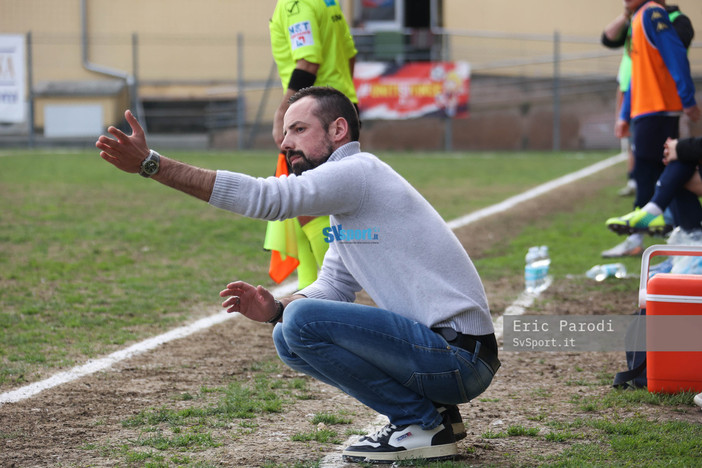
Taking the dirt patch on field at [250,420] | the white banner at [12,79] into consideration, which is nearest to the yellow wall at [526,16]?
the white banner at [12,79]

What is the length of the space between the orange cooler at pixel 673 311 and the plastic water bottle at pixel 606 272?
2.86 metres

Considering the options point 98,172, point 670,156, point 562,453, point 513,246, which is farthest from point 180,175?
point 98,172

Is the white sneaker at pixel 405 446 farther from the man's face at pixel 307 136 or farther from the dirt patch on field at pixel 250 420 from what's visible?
the man's face at pixel 307 136

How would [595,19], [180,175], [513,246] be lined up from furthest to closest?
[595,19] → [513,246] → [180,175]

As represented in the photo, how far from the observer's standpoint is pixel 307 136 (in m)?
3.56

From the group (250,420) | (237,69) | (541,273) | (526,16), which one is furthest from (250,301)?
(526,16)

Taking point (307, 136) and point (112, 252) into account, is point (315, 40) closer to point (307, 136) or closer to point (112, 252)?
point (307, 136)

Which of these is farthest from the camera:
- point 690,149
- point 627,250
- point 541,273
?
point 627,250

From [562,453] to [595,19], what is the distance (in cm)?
2075

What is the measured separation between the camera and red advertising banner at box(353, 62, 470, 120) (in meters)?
21.7

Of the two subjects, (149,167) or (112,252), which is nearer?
(149,167)

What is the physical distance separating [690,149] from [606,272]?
4.55 ft

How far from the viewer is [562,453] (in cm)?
Answer: 355

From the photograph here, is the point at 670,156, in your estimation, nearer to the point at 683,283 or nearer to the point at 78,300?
the point at 683,283
